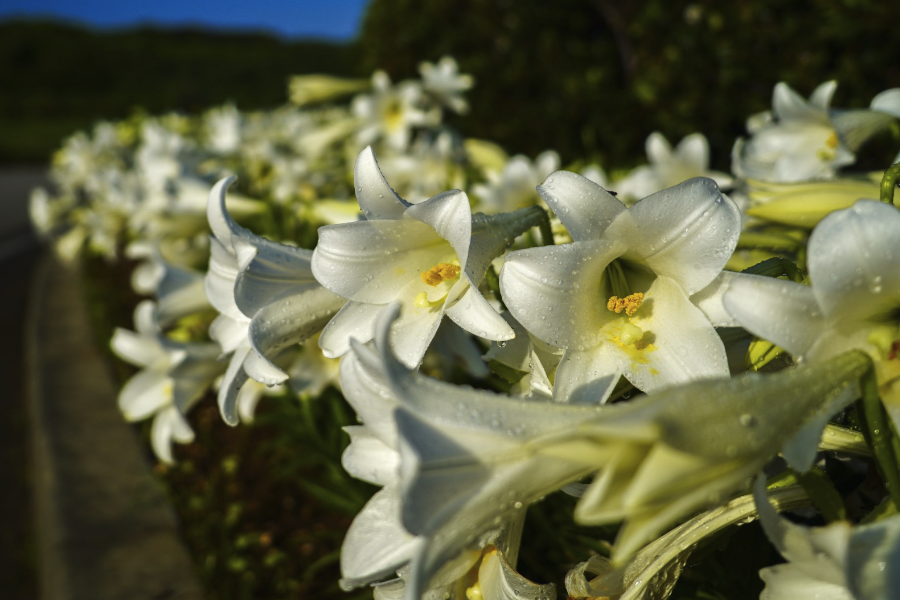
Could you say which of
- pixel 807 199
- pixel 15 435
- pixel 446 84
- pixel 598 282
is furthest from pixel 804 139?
pixel 15 435

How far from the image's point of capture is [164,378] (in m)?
1.81

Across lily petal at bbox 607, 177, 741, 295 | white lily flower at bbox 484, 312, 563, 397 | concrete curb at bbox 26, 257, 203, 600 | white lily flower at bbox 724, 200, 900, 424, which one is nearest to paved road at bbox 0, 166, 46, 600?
concrete curb at bbox 26, 257, 203, 600

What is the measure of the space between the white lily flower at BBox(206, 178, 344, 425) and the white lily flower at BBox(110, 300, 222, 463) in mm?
514

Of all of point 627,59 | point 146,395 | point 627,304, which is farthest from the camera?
point 627,59

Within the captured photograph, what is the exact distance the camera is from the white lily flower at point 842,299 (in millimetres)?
560

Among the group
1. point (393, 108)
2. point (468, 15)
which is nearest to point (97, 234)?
point (393, 108)

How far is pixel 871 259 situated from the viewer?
56cm

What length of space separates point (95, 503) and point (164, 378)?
0.94 m

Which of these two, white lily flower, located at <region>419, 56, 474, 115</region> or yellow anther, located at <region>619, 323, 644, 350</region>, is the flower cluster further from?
white lily flower, located at <region>419, 56, 474, 115</region>

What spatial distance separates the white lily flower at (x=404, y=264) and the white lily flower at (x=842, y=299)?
274 mm

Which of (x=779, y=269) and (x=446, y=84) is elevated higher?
(x=779, y=269)

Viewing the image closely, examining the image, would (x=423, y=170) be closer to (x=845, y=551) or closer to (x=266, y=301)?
(x=266, y=301)

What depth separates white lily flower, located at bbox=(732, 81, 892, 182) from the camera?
52.6 inches

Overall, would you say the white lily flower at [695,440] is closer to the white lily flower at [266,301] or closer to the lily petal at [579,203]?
the lily petal at [579,203]
